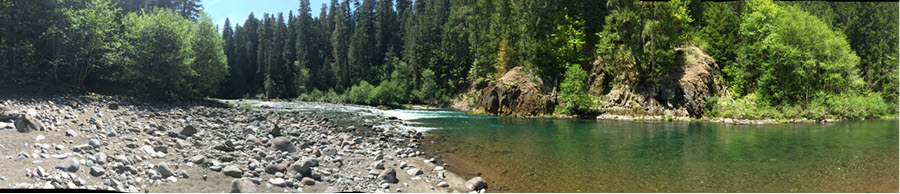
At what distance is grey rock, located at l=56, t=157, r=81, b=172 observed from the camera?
7.61 metres

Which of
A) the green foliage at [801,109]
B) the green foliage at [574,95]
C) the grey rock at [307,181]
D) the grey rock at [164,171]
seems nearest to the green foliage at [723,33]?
the green foliage at [801,109]

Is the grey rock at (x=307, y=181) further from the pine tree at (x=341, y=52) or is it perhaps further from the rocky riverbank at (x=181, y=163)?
the pine tree at (x=341, y=52)

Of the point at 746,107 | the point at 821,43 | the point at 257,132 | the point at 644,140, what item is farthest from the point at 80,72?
the point at 821,43

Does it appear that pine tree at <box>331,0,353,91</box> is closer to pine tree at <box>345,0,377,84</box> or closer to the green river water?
pine tree at <box>345,0,377,84</box>

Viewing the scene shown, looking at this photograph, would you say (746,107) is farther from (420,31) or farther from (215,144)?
(420,31)

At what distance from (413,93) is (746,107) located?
4305cm

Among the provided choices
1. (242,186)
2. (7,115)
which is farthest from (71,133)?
(242,186)

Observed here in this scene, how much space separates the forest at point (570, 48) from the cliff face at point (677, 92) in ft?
3.12

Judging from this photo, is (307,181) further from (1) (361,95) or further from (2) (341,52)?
(2) (341,52)

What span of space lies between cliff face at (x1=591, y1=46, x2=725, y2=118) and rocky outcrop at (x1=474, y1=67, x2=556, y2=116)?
5139mm

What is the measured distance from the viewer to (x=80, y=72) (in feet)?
75.5

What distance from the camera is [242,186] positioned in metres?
8.01

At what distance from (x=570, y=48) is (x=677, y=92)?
10.8m

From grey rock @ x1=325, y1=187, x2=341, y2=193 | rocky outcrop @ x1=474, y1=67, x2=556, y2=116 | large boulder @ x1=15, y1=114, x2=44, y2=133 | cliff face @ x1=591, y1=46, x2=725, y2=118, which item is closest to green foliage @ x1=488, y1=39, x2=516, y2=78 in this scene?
rocky outcrop @ x1=474, y1=67, x2=556, y2=116
